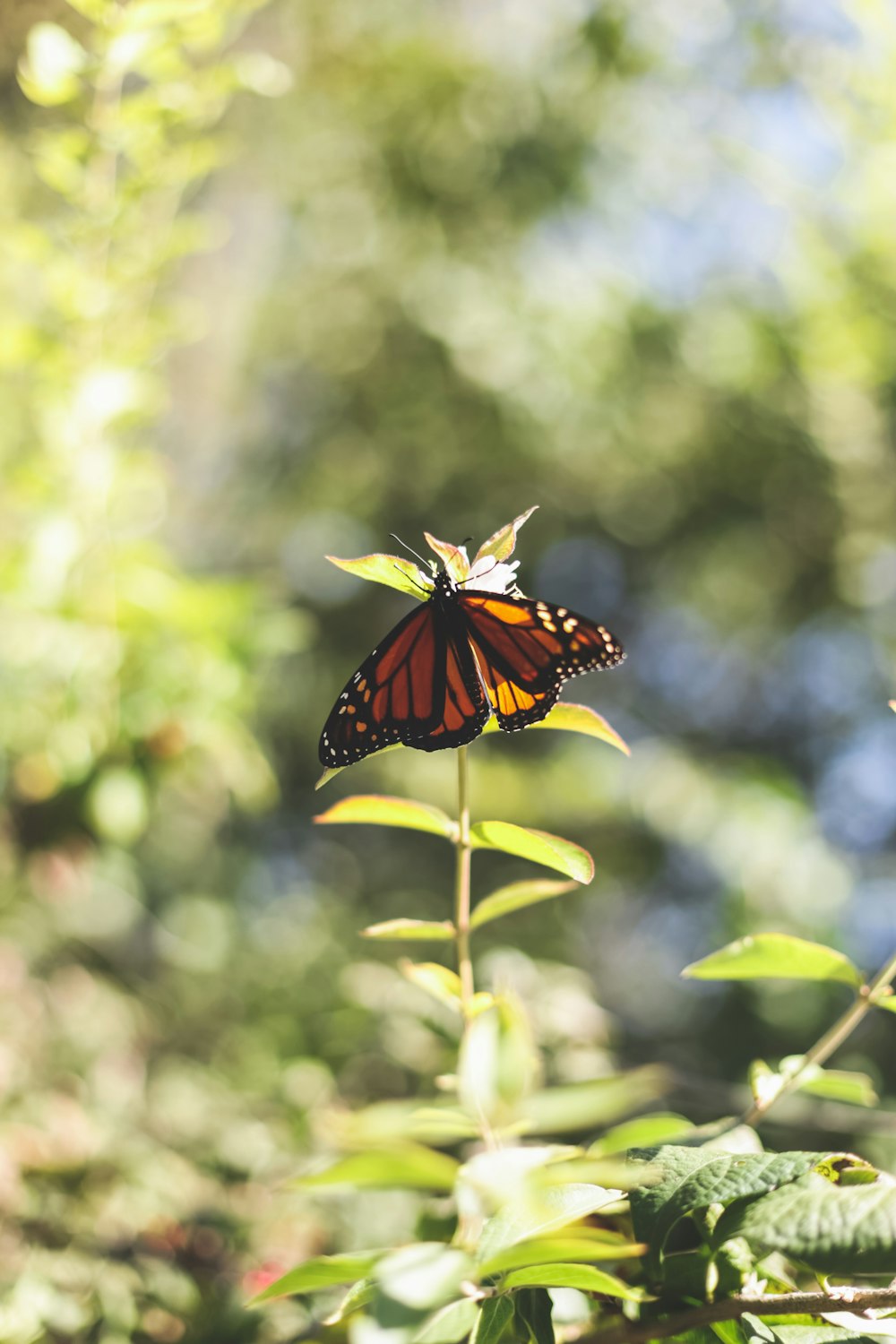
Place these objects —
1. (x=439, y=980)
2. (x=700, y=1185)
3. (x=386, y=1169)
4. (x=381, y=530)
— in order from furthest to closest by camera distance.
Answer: (x=381, y=530) → (x=439, y=980) → (x=700, y=1185) → (x=386, y=1169)

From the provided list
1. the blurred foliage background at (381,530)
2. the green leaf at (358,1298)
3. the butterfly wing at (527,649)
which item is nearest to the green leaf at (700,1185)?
the green leaf at (358,1298)

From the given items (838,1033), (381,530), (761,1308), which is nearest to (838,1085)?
(838,1033)

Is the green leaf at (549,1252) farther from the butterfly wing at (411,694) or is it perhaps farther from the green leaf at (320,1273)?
the butterfly wing at (411,694)

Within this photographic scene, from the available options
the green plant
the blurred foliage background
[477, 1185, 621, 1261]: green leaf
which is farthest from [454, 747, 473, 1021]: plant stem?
the blurred foliage background

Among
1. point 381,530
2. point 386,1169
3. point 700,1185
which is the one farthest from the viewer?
point 381,530

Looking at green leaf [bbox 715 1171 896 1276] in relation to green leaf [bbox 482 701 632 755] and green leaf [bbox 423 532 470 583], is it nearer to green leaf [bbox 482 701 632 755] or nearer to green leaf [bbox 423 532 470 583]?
green leaf [bbox 482 701 632 755]

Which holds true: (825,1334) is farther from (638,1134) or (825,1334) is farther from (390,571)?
(390,571)

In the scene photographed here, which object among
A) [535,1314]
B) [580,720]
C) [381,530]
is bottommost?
[535,1314]
